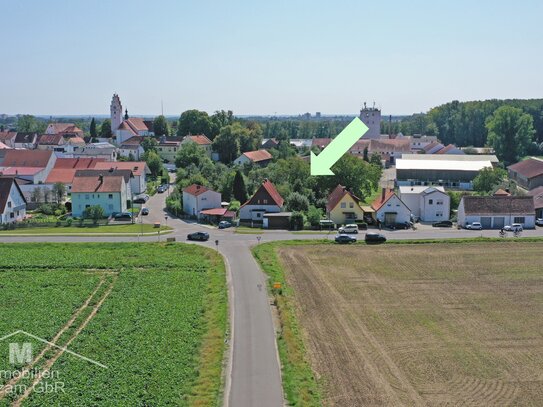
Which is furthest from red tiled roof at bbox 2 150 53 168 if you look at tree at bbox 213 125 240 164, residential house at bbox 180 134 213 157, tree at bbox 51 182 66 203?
tree at bbox 213 125 240 164

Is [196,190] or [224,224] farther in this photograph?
[196,190]

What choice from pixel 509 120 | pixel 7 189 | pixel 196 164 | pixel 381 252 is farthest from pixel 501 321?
pixel 509 120

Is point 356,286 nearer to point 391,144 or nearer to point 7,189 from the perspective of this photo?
point 7,189

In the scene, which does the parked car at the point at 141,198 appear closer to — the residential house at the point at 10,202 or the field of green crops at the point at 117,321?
the residential house at the point at 10,202

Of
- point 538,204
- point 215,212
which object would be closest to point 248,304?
point 215,212

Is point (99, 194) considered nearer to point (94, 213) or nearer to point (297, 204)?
point (94, 213)

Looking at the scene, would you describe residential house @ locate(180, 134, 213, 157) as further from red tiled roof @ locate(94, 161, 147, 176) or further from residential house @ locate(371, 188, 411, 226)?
residential house @ locate(371, 188, 411, 226)
